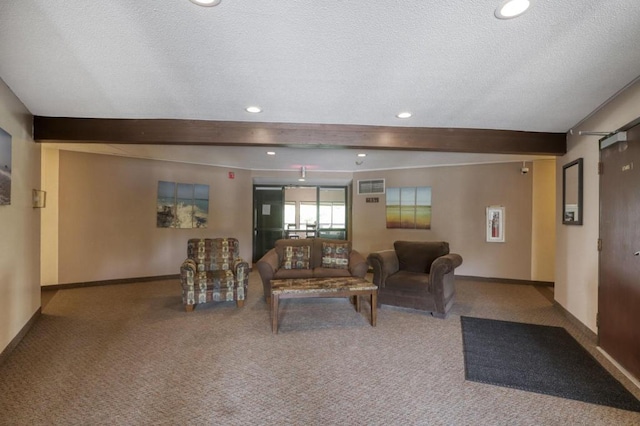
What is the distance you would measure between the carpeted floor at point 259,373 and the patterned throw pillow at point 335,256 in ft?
2.44

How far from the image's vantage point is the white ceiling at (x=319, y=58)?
162 centimetres

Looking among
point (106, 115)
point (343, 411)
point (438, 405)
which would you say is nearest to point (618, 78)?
point (438, 405)

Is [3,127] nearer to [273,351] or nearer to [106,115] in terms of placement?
[106,115]

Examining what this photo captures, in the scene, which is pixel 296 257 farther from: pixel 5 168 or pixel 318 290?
pixel 5 168

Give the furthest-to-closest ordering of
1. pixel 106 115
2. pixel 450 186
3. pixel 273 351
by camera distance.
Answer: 1. pixel 450 186
2. pixel 106 115
3. pixel 273 351

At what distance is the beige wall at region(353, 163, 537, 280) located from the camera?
5.39m

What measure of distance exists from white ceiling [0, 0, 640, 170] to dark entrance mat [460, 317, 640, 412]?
2.38 metres

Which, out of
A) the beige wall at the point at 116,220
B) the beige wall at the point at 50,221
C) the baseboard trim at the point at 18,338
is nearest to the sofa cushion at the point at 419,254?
the beige wall at the point at 116,220

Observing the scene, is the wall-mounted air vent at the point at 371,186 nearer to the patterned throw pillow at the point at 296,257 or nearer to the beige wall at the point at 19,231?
the patterned throw pillow at the point at 296,257

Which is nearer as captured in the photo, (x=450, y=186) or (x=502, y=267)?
(x=502, y=267)

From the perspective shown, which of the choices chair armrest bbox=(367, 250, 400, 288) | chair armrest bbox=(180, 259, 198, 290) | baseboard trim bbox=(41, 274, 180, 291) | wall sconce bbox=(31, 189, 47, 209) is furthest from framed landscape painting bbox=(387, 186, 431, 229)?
wall sconce bbox=(31, 189, 47, 209)

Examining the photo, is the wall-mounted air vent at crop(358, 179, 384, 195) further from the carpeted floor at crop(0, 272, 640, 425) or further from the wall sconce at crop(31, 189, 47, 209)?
the wall sconce at crop(31, 189, 47, 209)

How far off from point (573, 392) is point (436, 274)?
1650mm

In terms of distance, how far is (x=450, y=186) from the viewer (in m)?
5.89
